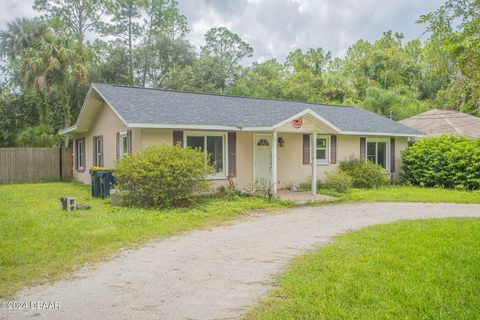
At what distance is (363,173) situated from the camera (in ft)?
49.5

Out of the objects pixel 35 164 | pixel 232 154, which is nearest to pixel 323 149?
pixel 232 154

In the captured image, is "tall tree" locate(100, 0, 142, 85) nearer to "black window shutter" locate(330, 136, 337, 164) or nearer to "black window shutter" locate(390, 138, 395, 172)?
"black window shutter" locate(330, 136, 337, 164)

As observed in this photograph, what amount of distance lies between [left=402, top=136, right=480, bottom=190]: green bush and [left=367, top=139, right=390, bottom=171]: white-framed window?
0.75 m

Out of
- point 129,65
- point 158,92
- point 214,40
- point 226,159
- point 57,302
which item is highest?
point 214,40

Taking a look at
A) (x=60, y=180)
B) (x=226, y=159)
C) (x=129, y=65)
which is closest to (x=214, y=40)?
(x=129, y=65)

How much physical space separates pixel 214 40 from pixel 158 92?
23597mm

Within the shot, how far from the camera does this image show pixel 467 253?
5641 millimetres

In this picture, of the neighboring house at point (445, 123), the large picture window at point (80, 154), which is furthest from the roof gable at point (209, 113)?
the large picture window at point (80, 154)

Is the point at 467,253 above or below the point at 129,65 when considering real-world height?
below

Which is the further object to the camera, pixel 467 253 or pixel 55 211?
pixel 55 211

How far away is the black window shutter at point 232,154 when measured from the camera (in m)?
12.9

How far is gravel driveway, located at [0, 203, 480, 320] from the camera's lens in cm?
386

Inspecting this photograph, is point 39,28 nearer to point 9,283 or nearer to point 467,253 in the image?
point 9,283

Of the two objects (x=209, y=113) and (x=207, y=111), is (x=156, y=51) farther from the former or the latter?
(x=209, y=113)
